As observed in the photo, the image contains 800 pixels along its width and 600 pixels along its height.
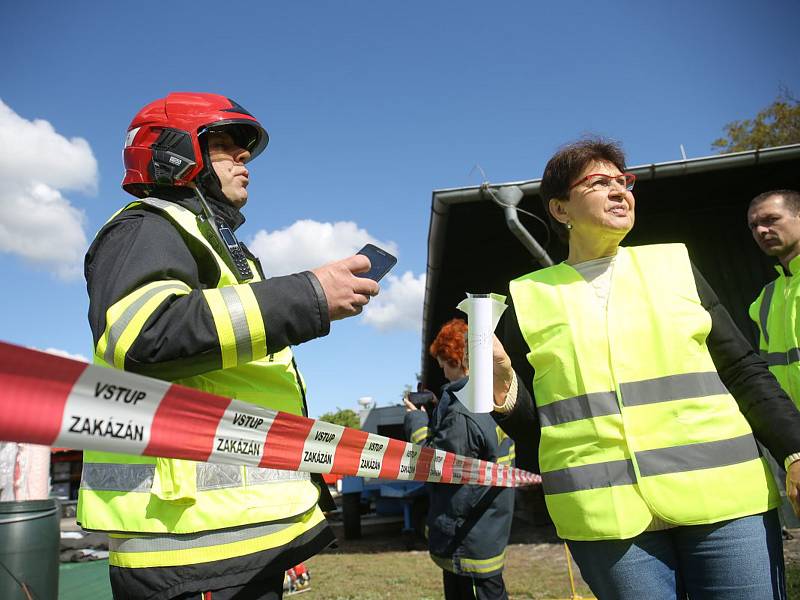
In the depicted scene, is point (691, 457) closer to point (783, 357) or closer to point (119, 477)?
point (119, 477)

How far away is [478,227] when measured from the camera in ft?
26.6

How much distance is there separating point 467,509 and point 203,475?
9.55 feet

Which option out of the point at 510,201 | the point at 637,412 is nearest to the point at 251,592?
the point at 637,412

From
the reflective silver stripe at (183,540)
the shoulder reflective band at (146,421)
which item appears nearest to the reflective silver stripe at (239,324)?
the shoulder reflective band at (146,421)

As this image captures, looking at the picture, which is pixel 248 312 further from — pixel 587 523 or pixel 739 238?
pixel 739 238

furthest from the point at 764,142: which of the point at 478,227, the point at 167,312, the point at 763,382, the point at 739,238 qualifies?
the point at 167,312

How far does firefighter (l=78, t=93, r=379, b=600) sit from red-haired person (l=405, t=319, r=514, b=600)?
2244 millimetres

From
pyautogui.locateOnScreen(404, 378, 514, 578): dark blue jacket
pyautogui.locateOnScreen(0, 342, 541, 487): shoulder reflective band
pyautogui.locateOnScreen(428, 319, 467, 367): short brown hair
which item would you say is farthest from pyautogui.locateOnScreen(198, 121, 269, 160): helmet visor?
pyautogui.locateOnScreen(428, 319, 467, 367): short brown hair

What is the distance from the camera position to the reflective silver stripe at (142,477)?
143 centimetres

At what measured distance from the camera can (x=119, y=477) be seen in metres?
1.46

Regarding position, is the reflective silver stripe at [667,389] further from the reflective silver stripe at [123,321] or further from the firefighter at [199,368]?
the reflective silver stripe at [123,321]

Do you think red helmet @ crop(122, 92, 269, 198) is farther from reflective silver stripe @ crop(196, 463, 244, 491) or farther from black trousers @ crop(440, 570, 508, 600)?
black trousers @ crop(440, 570, 508, 600)

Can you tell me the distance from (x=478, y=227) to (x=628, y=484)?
6.57 metres

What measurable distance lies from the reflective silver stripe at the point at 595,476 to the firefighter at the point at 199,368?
74 cm
